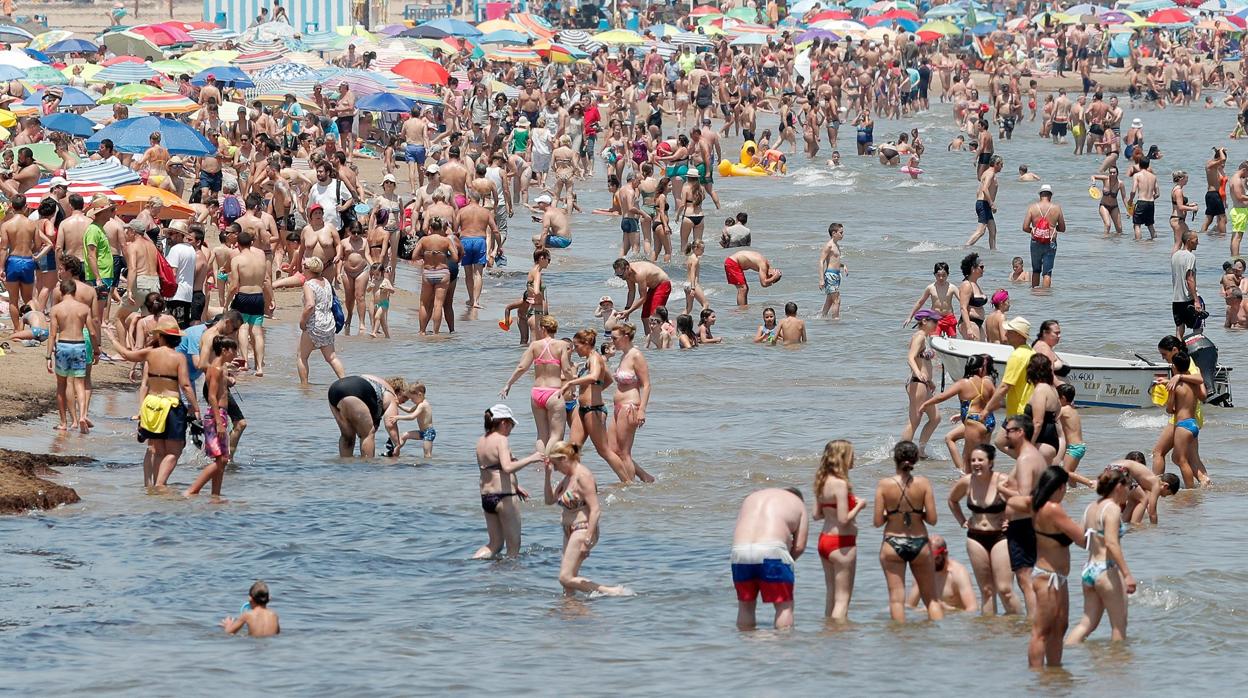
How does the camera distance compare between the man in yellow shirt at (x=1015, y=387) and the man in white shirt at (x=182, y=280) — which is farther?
the man in white shirt at (x=182, y=280)

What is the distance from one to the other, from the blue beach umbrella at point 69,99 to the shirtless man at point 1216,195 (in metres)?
17.4

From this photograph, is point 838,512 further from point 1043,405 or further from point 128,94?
point 128,94

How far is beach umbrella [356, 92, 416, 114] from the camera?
3334 cm

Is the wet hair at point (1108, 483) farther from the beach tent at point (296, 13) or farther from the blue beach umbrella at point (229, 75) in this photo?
the beach tent at point (296, 13)

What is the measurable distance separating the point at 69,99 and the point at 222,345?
61.9 ft

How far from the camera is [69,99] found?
99.1 feet

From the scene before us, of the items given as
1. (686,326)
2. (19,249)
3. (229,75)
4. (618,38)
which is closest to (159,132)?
(19,249)

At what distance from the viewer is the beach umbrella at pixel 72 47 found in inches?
1664

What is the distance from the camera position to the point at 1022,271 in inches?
999

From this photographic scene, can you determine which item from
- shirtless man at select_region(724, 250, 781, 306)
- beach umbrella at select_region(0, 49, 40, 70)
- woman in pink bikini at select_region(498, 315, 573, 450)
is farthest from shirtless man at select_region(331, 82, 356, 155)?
woman in pink bikini at select_region(498, 315, 573, 450)

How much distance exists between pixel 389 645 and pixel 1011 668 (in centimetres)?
330

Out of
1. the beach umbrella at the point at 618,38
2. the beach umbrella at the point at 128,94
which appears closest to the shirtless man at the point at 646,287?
the beach umbrella at the point at 128,94

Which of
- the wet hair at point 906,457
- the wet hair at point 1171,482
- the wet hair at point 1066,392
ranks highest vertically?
the wet hair at point 906,457

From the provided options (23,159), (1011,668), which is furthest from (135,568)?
(23,159)
